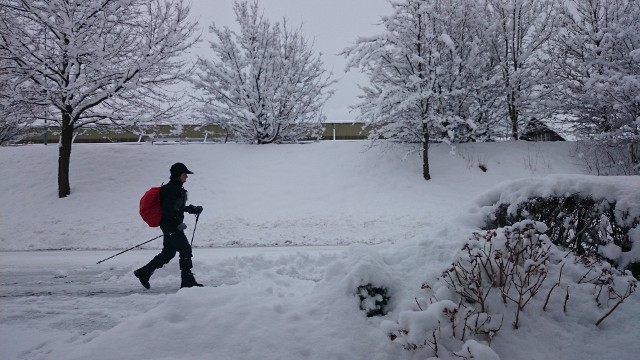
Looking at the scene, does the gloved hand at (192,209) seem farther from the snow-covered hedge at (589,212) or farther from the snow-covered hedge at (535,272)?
the snow-covered hedge at (589,212)

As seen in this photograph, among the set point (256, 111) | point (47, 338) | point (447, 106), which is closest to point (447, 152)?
point (447, 106)

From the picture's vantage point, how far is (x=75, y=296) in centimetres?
556

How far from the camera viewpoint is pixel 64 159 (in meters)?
12.6

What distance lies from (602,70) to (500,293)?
1518cm

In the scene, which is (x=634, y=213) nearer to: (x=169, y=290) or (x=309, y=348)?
(x=309, y=348)

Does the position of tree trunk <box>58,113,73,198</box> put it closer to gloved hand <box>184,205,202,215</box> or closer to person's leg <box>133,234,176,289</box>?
person's leg <box>133,234,176,289</box>

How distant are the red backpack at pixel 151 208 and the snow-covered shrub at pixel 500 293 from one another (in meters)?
4.09

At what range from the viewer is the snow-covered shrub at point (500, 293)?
9.71 feet

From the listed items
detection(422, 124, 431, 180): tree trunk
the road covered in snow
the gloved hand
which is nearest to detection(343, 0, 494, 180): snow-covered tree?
detection(422, 124, 431, 180): tree trunk

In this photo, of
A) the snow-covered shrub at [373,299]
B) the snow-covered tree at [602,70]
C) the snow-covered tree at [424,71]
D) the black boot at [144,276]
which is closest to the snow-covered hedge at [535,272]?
the snow-covered shrub at [373,299]

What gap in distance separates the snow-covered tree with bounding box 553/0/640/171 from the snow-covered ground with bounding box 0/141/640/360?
163 centimetres

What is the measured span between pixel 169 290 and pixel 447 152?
12376 mm

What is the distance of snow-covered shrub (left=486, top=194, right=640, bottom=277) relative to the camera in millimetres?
3789

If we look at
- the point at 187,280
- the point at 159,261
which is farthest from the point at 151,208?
the point at 187,280
